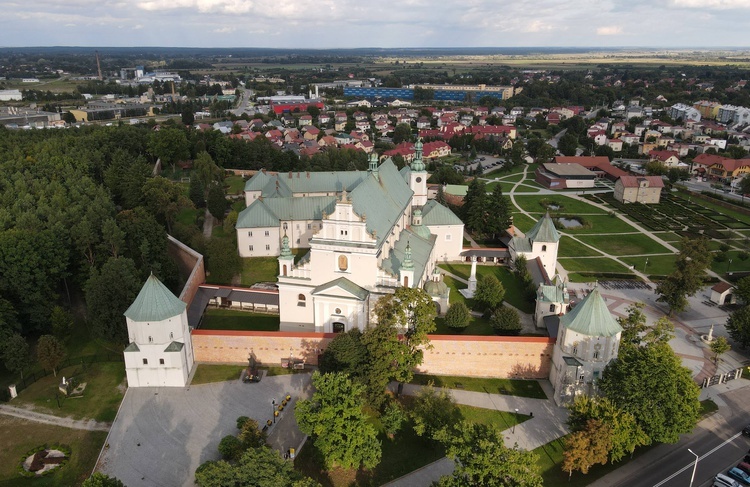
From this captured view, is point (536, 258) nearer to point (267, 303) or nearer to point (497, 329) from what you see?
point (497, 329)

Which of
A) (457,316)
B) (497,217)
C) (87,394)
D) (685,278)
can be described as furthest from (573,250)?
(87,394)

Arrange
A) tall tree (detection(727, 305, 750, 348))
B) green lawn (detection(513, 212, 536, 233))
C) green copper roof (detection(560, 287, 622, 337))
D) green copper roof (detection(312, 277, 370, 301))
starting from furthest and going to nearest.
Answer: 1. green lawn (detection(513, 212, 536, 233))
2. tall tree (detection(727, 305, 750, 348))
3. green copper roof (detection(312, 277, 370, 301))
4. green copper roof (detection(560, 287, 622, 337))

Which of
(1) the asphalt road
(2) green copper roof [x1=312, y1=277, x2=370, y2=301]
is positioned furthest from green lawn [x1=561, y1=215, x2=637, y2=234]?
(2) green copper roof [x1=312, y1=277, x2=370, y2=301]

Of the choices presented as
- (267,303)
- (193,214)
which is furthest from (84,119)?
(267,303)

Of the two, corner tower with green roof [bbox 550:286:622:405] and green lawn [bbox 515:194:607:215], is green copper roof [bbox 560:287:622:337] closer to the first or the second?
corner tower with green roof [bbox 550:286:622:405]

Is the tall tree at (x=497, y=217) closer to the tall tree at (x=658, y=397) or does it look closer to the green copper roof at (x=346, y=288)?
Answer: the green copper roof at (x=346, y=288)

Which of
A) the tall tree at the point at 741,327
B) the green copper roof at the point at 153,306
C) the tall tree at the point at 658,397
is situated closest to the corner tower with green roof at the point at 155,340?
the green copper roof at the point at 153,306

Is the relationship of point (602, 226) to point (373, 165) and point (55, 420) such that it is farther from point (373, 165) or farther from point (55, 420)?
point (55, 420)
